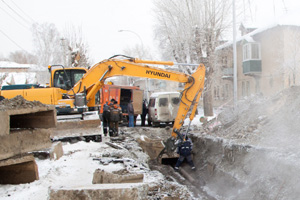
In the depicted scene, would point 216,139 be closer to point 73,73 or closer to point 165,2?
point 73,73

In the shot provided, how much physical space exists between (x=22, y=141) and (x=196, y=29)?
1644 centimetres

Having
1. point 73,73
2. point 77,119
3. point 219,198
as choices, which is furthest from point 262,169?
point 73,73

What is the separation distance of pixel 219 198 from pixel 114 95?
1419cm

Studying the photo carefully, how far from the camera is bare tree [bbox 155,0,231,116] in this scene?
18.8 m

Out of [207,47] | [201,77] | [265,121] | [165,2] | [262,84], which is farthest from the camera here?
[262,84]

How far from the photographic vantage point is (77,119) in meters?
9.53

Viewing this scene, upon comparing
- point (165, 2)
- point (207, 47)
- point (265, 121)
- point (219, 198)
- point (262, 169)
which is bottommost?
point (219, 198)

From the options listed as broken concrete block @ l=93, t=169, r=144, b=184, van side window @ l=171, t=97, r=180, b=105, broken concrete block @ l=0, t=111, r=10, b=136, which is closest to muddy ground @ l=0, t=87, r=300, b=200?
broken concrete block @ l=93, t=169, r=144, b=184

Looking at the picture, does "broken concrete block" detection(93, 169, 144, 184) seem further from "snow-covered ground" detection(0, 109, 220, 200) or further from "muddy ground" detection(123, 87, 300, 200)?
"muddy ground" detection(123, 87, 300, 200)

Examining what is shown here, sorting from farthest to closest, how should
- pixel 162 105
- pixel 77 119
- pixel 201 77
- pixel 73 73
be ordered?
1. pixel 162 105
2. pixel 73 73
3. pixel 77 119
4. pixel 201 77

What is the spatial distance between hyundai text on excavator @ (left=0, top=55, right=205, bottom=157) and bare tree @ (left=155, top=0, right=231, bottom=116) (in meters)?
9.72

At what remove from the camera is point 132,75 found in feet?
30.6

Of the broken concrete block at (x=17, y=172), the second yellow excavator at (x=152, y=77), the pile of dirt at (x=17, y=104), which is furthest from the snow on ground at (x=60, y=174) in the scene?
the second yellow excavator at (x=152, y=77)

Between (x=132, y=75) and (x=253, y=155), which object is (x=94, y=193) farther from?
(x=132, y=75)
